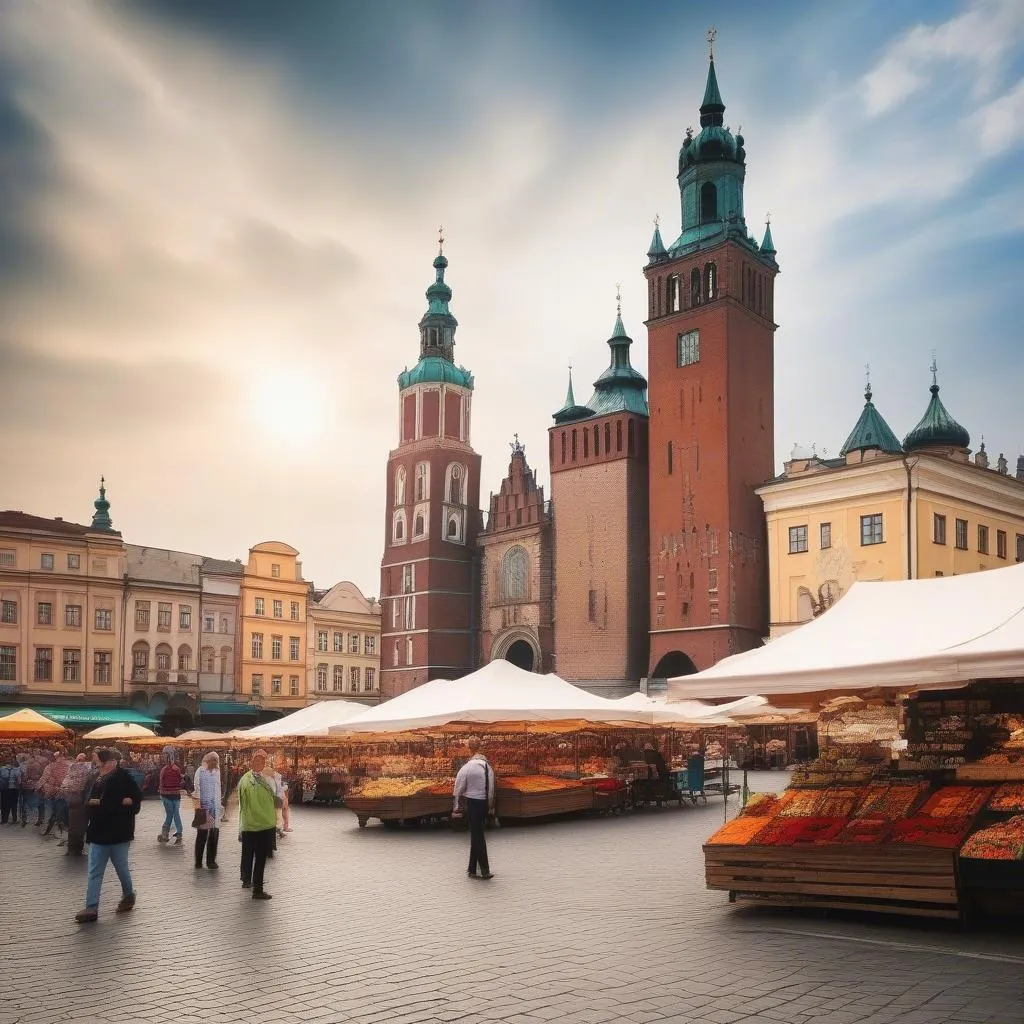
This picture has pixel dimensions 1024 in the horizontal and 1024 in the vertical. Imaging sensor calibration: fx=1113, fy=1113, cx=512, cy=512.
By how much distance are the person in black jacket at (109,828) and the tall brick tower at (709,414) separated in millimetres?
35558

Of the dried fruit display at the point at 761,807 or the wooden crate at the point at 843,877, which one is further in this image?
the dried fruit display at the point at 761,807

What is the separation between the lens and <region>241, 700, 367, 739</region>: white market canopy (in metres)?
24.2

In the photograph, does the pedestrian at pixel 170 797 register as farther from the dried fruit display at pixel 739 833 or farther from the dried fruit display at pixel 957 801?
the dried fruit display at pixel 957 801

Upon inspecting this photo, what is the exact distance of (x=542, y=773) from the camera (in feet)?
71.4

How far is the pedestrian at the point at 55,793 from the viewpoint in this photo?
68.2 ft

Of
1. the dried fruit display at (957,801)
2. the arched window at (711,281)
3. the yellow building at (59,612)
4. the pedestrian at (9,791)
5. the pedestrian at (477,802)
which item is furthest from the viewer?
the yellow building at (59,612)

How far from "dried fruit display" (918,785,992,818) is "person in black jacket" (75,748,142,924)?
6960 mm

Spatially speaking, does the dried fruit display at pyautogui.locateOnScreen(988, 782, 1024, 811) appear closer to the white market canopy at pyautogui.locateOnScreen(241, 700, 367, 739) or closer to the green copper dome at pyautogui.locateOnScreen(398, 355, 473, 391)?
the white market canopy at pyautogui.locateOnScreen(241, 700, 367, 739)

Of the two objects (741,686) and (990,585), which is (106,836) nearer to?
(741,686)

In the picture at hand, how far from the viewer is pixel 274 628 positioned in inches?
2360

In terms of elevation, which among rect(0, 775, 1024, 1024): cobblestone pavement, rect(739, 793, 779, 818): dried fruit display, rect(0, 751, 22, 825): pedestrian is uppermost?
rect(739, 793, 779, 818): dried fruit display

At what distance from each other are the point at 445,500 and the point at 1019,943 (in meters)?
54.7

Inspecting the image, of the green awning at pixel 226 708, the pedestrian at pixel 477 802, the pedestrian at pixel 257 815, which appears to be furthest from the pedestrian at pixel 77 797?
the green awning at pixel 226 708

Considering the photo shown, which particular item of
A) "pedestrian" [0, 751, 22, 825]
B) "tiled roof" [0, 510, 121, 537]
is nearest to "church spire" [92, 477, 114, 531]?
"tiled roof" [0, 510, 121, 537]
